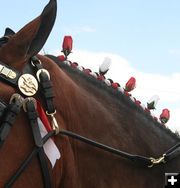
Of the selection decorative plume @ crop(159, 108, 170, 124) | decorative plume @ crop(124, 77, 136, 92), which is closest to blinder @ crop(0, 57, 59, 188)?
decorative plume @ crop(124, 77, 136, 92)

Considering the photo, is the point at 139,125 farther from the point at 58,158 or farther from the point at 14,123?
the point at 14,123

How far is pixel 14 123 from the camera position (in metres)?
2.88

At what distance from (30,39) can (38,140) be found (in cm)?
64

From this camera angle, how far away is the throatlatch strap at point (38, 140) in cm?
292

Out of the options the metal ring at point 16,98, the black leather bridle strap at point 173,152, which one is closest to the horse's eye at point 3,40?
the metal ring at point 16,98

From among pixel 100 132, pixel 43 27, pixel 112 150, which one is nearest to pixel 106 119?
pixel 100 132

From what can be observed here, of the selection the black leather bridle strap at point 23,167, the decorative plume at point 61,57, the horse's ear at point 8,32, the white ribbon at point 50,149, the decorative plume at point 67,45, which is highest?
the decorative plume at point 67,45

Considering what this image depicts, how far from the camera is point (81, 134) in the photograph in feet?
10.9

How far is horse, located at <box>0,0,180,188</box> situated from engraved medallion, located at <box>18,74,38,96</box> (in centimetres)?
3

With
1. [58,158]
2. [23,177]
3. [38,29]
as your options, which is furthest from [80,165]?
[38,29]

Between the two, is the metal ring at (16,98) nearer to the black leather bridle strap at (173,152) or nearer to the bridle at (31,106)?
the bridle at (31,106)

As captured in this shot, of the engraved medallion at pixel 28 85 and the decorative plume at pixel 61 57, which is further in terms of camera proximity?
the decorative plume at pixel 61 57

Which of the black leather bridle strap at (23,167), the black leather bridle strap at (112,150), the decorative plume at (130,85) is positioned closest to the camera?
the black leather bridle strap at (23,167)

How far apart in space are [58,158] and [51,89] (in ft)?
1.51
